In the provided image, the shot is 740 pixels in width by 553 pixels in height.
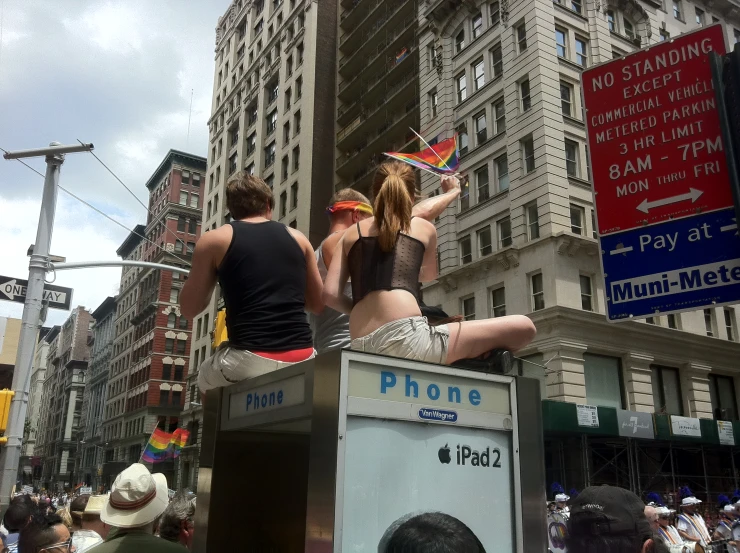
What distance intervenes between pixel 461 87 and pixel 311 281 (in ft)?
109

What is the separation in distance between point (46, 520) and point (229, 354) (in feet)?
11.1

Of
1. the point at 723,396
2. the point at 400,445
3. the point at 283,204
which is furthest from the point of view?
the point at 283,204

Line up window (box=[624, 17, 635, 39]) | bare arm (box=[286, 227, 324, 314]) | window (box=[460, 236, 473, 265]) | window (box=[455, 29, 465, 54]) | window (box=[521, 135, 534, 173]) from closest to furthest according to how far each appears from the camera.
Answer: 1. bare arm (box=[286, 227, 324, 314])
2. window (box=[521, 135, 534, 173])
3. window (box=[460, 236, 473, 265])
4. window (box=[624, 17, 635, 39])
5. window (box=[455, 29, 465, 54])

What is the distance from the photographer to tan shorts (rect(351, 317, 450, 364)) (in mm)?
2578

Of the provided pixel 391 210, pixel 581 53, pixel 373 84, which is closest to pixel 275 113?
pixel 373 84

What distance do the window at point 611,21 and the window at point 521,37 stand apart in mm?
4997

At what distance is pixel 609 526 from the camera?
2.08 meters

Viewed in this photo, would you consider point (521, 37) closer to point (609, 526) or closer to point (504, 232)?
point (504, 232)

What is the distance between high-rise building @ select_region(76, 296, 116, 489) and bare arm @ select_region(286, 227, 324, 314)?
9453cm

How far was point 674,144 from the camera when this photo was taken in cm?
481

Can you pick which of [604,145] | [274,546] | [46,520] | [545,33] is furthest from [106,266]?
[545,33]

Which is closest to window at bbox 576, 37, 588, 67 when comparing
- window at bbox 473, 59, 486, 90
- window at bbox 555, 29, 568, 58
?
window at bbox 555, 29, 568, 58

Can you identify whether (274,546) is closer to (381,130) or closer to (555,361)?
(555,361)

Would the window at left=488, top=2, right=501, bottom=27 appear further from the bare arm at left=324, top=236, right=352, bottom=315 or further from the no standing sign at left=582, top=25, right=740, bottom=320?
the bare arm at left=324, top=236, right=352, bottom=315
